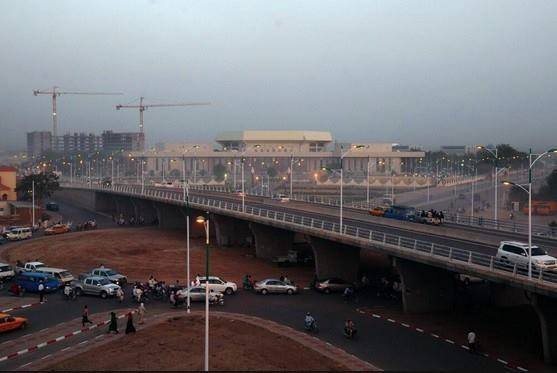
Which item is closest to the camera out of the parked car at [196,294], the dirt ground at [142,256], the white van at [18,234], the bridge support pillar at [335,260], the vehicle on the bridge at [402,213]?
the parked car at [196,294]

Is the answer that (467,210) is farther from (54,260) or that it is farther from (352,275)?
(54,260)

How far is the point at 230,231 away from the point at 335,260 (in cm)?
Answer: 1900

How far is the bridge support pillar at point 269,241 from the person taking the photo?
4566 centimetres

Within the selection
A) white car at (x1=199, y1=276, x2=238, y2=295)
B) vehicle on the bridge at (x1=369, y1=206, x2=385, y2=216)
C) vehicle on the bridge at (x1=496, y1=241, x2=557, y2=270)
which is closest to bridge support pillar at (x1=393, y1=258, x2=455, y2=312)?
vehicle on the bridge at (x1=496, y1=241, x2=557, y2=270)

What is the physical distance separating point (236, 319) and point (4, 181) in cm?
7263

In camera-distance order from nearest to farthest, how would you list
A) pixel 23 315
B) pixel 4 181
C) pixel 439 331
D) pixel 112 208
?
pixel 439 331 < pixel 23 315 < pixel 4 181 < pixel 112 208

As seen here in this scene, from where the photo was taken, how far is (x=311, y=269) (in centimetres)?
4097

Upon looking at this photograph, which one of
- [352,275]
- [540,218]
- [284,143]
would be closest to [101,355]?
[352,275]

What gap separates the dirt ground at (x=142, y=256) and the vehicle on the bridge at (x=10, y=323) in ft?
40.8

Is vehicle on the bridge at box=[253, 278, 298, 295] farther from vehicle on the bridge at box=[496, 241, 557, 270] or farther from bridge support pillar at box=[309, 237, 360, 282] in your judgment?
vehicle on the bridge at box=[496, 241, 557, 270]

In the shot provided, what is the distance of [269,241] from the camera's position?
45750 millimetres

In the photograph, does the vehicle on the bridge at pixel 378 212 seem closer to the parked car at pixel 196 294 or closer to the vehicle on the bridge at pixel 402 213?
the vehicle on the bridge at pixel 402 213

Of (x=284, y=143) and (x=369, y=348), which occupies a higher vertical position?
(x=284, y=143)

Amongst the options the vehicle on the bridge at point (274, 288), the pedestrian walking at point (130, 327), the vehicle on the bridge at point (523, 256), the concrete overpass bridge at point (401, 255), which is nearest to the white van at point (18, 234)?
the concrete overpass bridge at point (401, 255)
